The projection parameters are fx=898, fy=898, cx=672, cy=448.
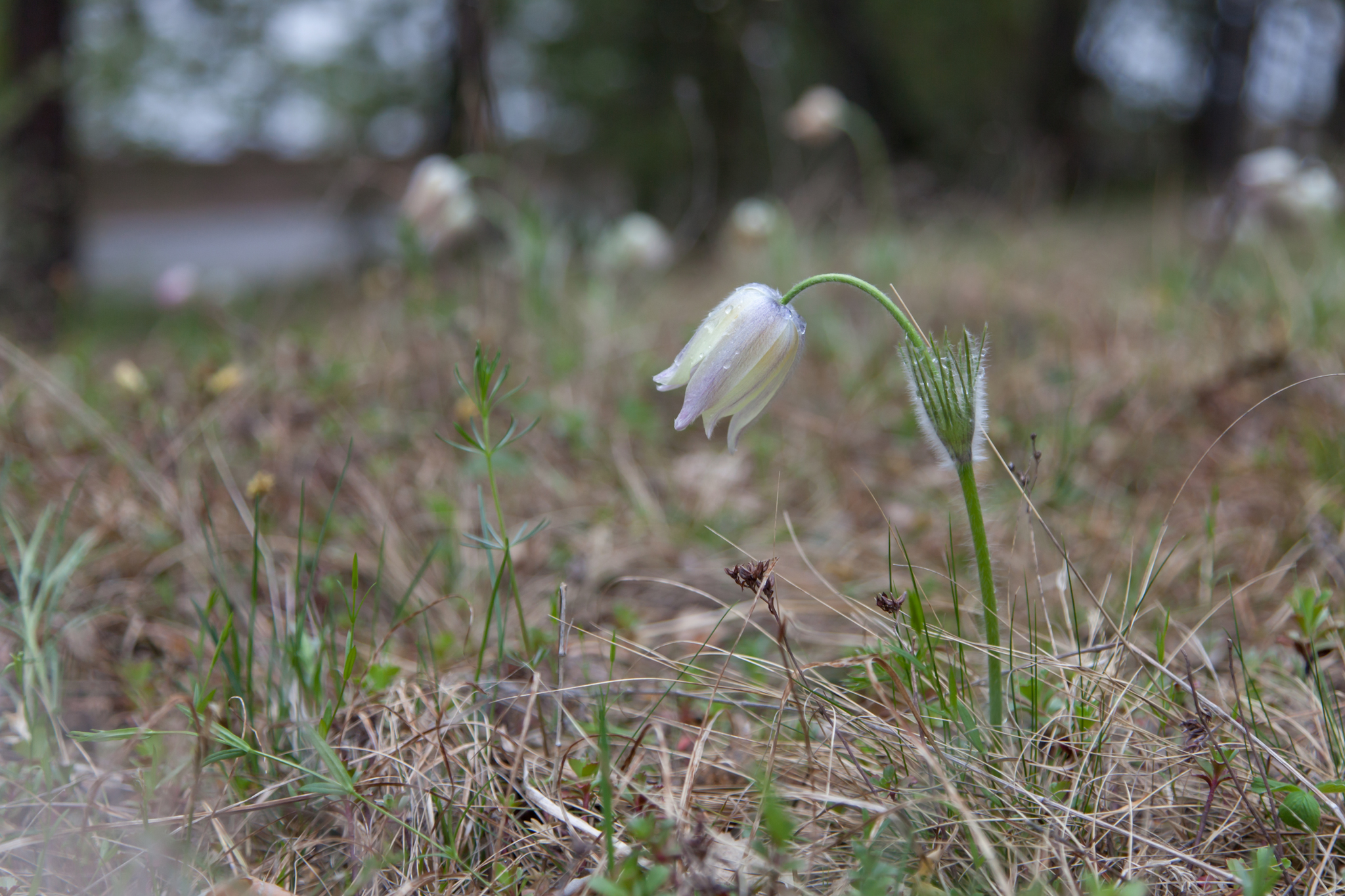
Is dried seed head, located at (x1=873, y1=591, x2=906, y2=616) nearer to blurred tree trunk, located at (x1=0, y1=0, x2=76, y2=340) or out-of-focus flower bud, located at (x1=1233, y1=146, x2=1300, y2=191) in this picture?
out-of-focus flower bud, located at (x1=1233, y1=146, x2=1300, y2=191)

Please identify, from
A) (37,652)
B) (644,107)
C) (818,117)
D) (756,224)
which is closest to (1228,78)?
(644,107)

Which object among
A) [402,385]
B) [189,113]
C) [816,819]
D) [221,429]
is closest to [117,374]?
[221,429]

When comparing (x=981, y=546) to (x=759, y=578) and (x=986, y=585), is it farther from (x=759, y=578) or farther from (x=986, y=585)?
(x=759, y=578)

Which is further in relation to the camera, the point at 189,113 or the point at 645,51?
the point at 189,113

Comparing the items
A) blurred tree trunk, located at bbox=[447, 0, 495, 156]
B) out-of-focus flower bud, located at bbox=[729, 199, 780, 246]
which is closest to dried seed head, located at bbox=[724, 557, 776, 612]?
blurred tree trunk, located at bbox=[447, 0, 495, 156]

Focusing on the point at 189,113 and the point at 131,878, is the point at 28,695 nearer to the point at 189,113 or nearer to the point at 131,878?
the point at 131,878

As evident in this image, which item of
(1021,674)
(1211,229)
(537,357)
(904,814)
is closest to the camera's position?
(904,814)
